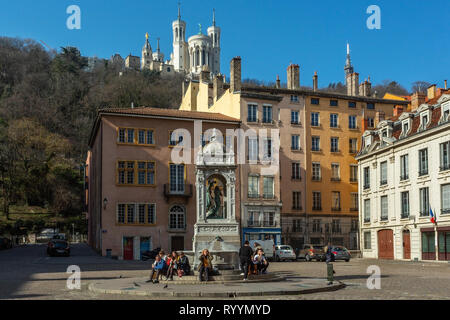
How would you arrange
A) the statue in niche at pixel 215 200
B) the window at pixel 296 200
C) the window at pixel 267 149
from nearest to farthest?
the statue in niche at pixel 215 200
the window at pixel 267 149
the window at pixel 296 200

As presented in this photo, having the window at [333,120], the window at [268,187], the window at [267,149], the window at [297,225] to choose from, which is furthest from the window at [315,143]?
the window at [297,225]

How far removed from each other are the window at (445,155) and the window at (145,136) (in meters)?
21.8

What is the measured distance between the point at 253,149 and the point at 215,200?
25.7 m

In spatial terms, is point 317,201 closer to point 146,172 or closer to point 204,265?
point 146,172

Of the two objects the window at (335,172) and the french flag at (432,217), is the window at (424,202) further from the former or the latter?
the window at (335,172)

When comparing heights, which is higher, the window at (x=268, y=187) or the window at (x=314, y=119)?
the window at (x=314, y=119)

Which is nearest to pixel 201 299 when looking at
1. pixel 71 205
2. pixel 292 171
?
pixel 292 171

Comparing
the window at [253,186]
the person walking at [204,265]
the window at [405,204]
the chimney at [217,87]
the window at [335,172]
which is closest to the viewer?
the person walking at [204,265]

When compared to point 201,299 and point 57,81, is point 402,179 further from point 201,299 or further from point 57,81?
point 57,81

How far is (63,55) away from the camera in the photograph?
119188mm

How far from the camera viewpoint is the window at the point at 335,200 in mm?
52750

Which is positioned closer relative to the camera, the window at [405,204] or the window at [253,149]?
the window at [405,204]

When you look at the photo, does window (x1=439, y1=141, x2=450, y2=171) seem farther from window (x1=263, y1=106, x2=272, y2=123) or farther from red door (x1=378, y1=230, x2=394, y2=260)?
window (x1=263, y1=106, x2=272, y2=123)

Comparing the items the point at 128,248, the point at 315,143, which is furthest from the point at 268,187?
the point at 128,248
